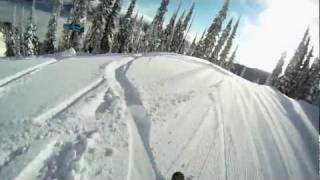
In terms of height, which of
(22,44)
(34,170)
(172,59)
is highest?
(172,59)

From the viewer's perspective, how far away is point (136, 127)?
11500 millimetres

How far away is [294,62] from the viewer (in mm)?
73188

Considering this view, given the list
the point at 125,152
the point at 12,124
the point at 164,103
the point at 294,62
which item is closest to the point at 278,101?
the point at 164,103

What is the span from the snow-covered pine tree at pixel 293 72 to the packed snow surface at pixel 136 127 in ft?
165

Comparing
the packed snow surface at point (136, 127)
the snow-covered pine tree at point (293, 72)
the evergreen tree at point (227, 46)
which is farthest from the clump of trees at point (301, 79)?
the packed snow surface at point (136, 127)

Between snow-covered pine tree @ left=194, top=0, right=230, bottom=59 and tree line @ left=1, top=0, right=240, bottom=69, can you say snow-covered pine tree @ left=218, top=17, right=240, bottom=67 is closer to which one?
tree line @ left=1, top=0, right=240, bottom=69

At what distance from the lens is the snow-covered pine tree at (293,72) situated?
2643 inches

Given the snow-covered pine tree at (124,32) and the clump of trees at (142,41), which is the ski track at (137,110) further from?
the snow-covered pine tree at (124,32)

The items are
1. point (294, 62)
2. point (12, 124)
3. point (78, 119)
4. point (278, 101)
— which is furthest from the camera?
point (294, 62)

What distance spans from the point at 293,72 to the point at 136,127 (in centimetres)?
6341

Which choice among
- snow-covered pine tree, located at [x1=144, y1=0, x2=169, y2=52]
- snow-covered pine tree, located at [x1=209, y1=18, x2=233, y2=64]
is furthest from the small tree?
snow-covered pine tree, located at [x1=209, y1=18, x2=233, y2=64]

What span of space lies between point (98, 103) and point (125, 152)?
9.54 ft

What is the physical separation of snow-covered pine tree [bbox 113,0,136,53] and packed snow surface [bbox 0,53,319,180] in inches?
1555

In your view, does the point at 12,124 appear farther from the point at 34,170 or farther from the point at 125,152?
the point at 125,152
